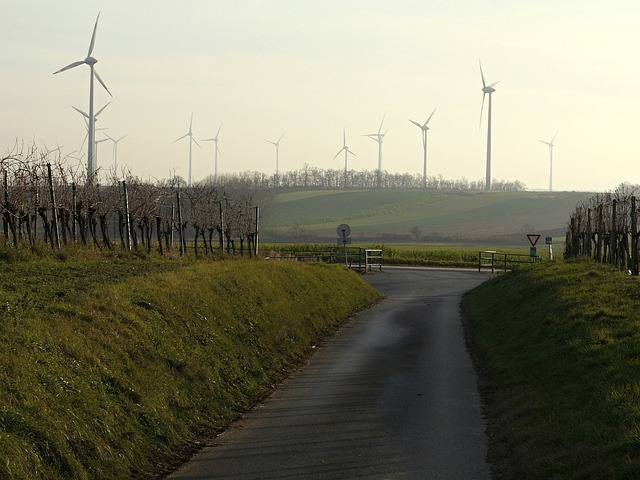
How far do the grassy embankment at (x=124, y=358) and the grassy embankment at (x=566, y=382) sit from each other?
454 cm

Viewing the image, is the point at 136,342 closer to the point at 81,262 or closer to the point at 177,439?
the point at 177,439

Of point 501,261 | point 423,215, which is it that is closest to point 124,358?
point 501,261

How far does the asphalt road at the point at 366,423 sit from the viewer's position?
12297mm

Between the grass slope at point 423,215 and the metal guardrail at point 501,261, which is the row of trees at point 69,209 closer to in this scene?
the metal guardrail at point 501,261

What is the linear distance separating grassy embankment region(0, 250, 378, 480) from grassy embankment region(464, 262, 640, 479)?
454cm

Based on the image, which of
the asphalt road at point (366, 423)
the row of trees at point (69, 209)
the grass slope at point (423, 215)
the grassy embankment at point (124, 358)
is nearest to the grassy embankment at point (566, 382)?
the asphalt road at point (366, 423)

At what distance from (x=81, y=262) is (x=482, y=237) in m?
118

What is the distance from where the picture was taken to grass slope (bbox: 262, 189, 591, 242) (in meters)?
146

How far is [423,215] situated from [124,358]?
16330 cm

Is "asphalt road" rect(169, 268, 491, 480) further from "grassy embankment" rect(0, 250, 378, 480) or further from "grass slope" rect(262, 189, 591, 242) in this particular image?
"grass slope" rect(262, 189, 591, 242)

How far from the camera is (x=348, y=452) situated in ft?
43.7

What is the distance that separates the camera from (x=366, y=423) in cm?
1557

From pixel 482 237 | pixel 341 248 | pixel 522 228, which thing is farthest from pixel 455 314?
pixel 522 228

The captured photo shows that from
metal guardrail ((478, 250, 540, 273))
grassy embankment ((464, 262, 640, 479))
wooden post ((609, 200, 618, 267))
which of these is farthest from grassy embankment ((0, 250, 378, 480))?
metal guardrail ((478, 250, 540, 273))
